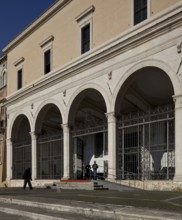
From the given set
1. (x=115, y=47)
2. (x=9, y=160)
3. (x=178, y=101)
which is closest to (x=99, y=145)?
(x=9, y=160)

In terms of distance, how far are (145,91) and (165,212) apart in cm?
1763

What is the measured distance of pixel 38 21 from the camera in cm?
3067

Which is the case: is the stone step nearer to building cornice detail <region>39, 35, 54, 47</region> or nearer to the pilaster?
the pilaster

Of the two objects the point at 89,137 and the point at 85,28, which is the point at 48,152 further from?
the point at 85,28

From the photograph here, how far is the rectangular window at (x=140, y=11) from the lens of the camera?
20453mm

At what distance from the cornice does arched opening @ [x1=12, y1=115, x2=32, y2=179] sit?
5.01 m

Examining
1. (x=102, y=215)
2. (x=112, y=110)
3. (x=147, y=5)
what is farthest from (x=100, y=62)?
(x=102, y=215)

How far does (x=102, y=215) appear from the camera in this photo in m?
8.93

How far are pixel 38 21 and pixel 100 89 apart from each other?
10313 millimetres

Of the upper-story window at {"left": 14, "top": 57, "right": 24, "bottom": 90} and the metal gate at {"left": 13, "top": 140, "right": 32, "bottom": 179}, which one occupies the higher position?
the upper-story window at {"left": 14, "top": 57, "right": 24, "bottom": 90}

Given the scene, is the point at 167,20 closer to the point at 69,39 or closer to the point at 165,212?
the point at 69,39

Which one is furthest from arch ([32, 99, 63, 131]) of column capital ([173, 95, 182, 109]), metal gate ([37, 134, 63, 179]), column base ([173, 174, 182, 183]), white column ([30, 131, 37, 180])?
column base ([173, 174, 182, 183])

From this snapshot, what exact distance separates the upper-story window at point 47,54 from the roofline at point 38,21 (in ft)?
5.20

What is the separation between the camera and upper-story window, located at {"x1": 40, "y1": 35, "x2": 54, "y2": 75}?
29.3m
